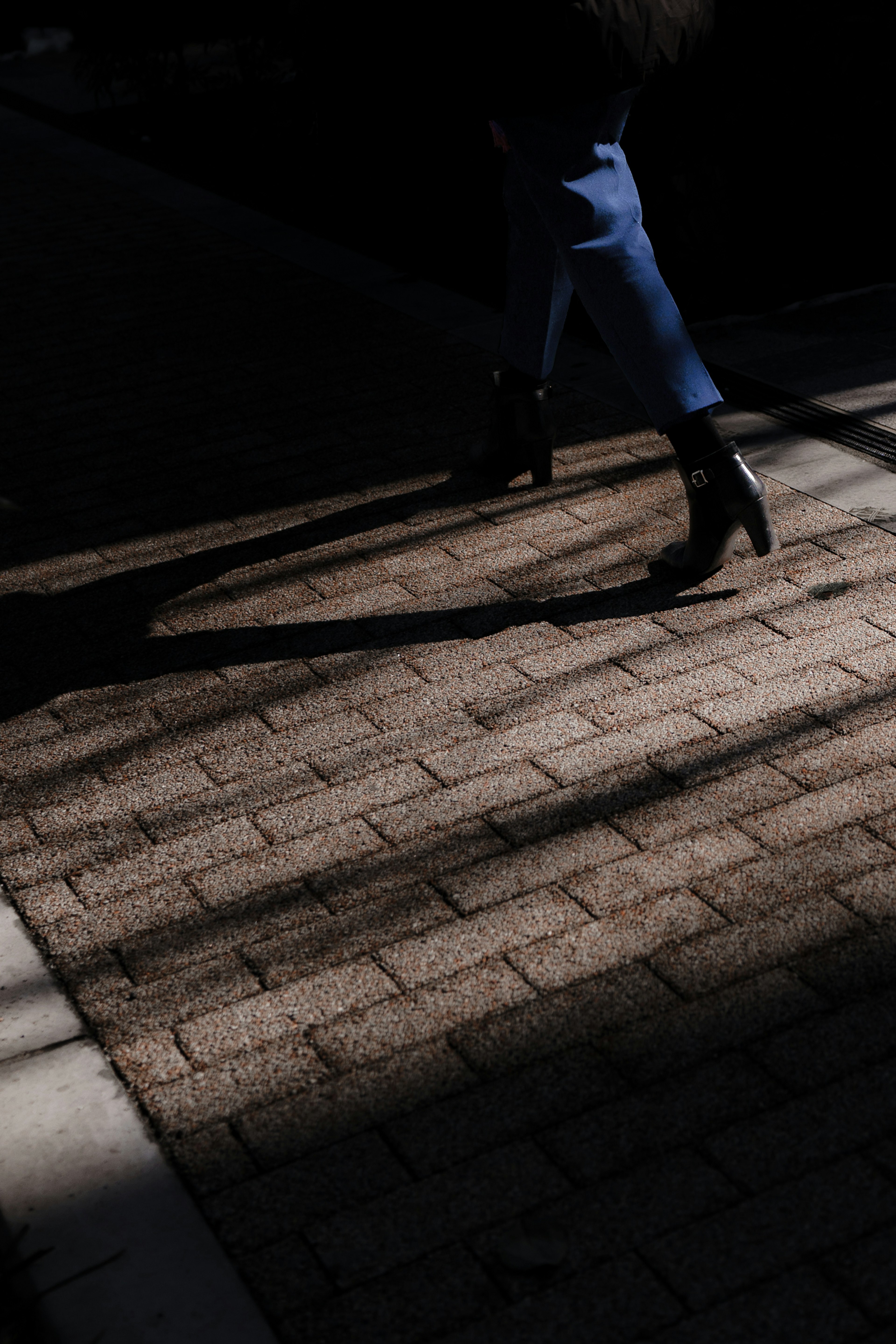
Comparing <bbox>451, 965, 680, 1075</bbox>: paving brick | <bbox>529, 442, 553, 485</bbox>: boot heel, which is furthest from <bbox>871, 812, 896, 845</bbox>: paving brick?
<bbox>529, 442, 553, 485</bbox>: boot heel

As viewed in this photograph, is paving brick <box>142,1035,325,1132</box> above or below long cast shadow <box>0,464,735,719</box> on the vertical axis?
below

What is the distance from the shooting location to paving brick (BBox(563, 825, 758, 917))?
2629mm

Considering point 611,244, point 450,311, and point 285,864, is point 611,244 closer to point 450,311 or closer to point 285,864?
point 285,864

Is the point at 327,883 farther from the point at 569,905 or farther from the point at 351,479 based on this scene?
the point at 351,479

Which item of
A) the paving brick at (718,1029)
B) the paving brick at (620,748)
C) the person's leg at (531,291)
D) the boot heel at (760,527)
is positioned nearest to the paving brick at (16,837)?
the paving brick at (620,748)

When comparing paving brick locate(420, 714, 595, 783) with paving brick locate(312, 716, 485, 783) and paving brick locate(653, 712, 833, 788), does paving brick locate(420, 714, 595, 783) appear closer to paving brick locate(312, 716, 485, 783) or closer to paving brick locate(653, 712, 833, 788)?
paving brick locate(312, 716, 485, 783)

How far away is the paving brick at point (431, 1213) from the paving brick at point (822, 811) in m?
0.91

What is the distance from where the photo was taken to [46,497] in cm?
471

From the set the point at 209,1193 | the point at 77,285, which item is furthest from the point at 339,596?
the point at 77,285

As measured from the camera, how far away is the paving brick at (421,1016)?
2326 mm

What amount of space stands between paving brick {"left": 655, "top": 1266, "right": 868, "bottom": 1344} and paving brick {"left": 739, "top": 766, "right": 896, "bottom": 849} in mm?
999

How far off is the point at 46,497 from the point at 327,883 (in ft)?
8.10

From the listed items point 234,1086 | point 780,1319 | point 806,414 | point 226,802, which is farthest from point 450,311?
point 780,1319

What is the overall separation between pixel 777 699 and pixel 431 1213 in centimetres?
159
